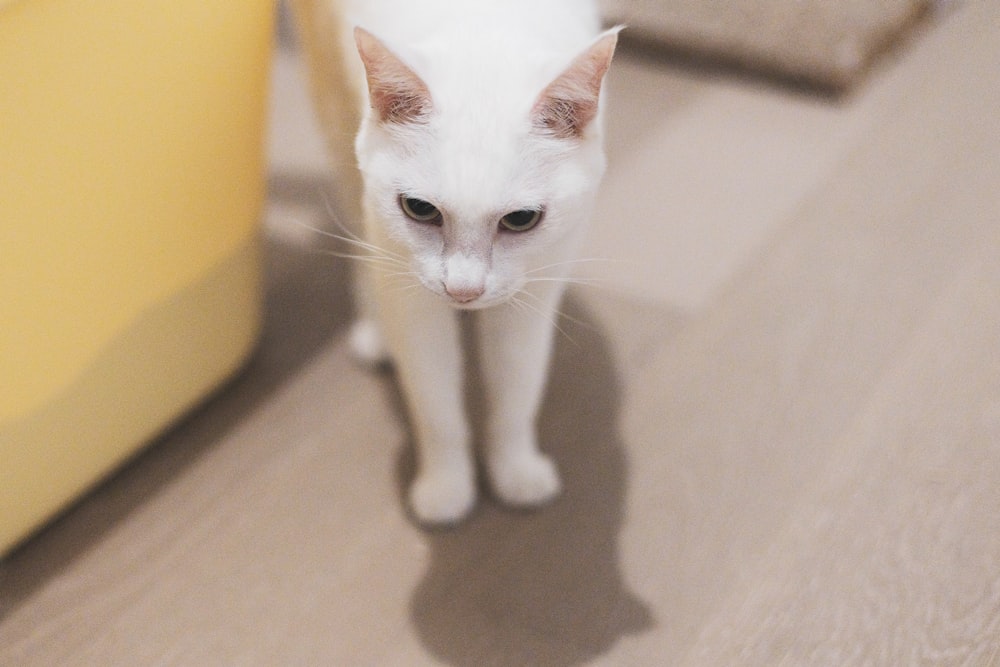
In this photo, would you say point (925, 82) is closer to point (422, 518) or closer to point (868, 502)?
point (868, 502)

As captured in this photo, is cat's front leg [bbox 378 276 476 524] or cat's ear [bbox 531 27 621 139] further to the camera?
cat's front leg [bbox 378 276 476 524]

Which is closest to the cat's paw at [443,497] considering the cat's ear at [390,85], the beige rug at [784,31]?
the cat's ear at [390,85]

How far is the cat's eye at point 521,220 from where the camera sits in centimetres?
81

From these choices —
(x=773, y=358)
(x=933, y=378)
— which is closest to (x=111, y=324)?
(x=773, y=358)

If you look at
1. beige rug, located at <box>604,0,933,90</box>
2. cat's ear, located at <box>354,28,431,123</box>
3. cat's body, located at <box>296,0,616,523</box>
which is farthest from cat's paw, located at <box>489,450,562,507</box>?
beige rug, located at <box>604,0,933,90</box>

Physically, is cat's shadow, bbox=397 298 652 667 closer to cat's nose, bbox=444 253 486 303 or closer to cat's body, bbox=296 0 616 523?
cat's body, bbox=296 0 616 523

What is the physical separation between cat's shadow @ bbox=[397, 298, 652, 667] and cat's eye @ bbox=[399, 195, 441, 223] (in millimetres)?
451

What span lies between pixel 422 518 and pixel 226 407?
0.35 meters

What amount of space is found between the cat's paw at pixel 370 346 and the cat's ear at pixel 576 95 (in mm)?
586

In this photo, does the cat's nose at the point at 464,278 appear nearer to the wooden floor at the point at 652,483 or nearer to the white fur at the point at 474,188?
the white fur at the point at 474,188

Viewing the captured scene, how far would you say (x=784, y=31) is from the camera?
6.14 ft

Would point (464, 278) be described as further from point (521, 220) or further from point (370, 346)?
point (370, 346)

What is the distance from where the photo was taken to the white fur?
78cm

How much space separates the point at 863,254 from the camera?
1488mm
